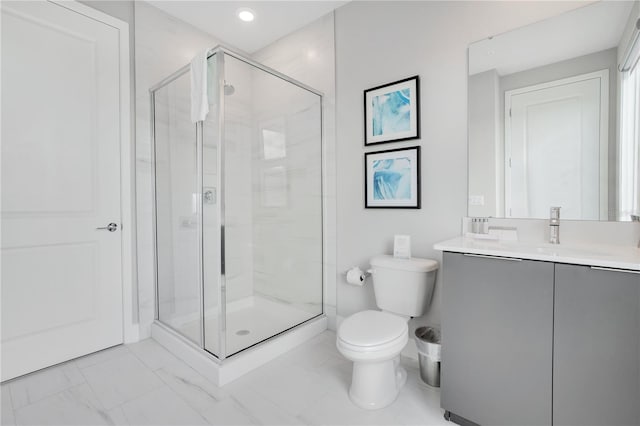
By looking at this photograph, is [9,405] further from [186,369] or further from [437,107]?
[437,107]

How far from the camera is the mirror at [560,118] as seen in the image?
1422 millimetres

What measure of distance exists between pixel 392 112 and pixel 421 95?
21 cm

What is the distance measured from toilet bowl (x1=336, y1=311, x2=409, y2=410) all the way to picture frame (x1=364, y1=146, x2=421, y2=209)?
31.2 inches

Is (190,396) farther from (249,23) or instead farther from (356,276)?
(249,23)

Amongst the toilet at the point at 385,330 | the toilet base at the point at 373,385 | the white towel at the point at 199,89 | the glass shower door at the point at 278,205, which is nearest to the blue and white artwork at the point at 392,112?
the glass shower door at the point at 278,205

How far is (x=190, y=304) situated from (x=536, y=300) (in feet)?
6.69

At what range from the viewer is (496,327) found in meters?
1.31

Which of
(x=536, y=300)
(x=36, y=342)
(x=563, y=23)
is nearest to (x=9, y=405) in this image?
(x=36, y=342)

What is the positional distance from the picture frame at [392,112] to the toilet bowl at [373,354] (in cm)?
121

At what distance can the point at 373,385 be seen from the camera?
5.21 ft

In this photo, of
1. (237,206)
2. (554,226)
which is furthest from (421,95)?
(237,206)

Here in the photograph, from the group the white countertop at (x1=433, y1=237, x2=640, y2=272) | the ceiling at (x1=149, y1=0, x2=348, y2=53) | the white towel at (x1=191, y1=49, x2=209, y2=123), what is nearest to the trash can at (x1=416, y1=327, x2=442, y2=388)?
the white countertop at (x1=433, y1=237, x2=640, y2=272)

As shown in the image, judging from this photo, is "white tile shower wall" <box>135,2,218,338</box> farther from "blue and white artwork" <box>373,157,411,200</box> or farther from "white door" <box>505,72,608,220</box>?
"white door" <box>505,72,608,220</box>

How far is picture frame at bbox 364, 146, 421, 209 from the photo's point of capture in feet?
6.65
